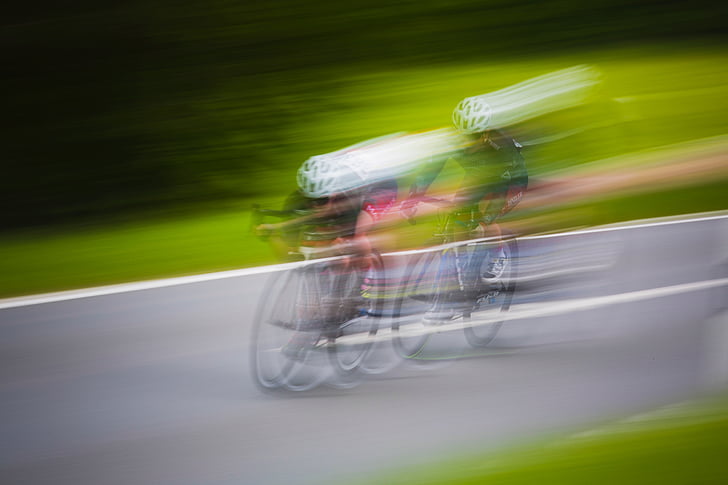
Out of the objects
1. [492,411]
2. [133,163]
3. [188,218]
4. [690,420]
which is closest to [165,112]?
[133,163]

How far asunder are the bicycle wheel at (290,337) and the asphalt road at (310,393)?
0.14 m

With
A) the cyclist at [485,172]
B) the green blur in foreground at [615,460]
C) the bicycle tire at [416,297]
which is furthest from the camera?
the cyclist at [485,172]

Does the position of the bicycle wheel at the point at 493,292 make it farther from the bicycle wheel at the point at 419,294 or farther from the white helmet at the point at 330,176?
the white helmet at the point at 330,176

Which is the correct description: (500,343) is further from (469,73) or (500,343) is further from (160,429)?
(469,73)

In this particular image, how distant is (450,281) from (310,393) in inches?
45.3

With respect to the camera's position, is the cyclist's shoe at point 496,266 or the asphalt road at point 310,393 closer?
the asphalt road at point 310,393

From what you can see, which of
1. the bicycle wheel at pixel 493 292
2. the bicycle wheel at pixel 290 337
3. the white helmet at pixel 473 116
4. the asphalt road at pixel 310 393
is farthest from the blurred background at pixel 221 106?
the white helmet at pixel 473 116

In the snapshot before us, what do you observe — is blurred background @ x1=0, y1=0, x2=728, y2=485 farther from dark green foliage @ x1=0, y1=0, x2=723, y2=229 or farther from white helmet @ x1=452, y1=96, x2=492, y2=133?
white helmet @ x1=452, y1=96, x2=492, y2=133

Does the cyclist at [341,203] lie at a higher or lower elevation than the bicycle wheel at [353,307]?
higher

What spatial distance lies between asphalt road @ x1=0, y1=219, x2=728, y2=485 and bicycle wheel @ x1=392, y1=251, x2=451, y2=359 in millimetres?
265

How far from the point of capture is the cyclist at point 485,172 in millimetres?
4945

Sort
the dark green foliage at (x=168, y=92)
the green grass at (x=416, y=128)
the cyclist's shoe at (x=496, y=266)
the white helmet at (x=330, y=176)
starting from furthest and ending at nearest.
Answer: the dark green foliage at (x=168, y=92) < the green grass at (x=416, y=128) < the cyclist's shoe at (x=496, y=266) < the white helmet at (x=330, y=176)

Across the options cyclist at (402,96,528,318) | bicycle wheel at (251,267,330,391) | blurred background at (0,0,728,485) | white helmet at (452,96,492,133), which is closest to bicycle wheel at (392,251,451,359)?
cyclist at (402,96,528,318)

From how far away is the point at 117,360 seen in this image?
541 cm
